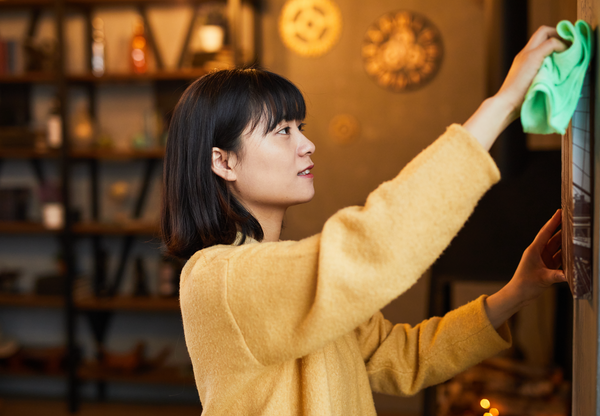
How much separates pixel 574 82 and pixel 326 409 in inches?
27.4

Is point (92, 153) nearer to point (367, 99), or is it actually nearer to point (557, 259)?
point (367, 99)

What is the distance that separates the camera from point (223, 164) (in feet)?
3.82

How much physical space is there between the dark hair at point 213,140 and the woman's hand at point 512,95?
49 cm

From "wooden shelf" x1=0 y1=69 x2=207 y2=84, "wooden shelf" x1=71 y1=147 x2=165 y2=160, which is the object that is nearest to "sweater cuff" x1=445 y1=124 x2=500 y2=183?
"wooden shelf" x1=0 y1=69 x2=207 y2=84

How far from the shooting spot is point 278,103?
1.13 m

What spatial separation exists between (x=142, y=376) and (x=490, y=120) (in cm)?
333

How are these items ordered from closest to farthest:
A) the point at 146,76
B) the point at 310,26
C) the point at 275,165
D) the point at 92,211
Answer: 1. the point at 275,165
2. the point at 146,76
3. the point at 310,26
4. the point at 92,211

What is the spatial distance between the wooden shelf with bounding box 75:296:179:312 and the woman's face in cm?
248

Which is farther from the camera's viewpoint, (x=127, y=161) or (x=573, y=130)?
(x=127, y=161)

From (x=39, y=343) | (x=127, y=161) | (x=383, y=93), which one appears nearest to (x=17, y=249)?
(x=39, y=343)

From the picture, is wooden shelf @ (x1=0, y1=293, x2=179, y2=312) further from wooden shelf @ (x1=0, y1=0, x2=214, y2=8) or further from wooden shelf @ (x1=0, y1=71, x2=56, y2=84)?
wooden shelf @ (x1=0, y1=0, x2=214, y2=8)

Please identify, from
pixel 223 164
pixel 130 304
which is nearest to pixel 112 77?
pixel 130 304

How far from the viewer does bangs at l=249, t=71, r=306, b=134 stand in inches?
44.1

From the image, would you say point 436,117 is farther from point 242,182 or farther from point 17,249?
point 17,249
